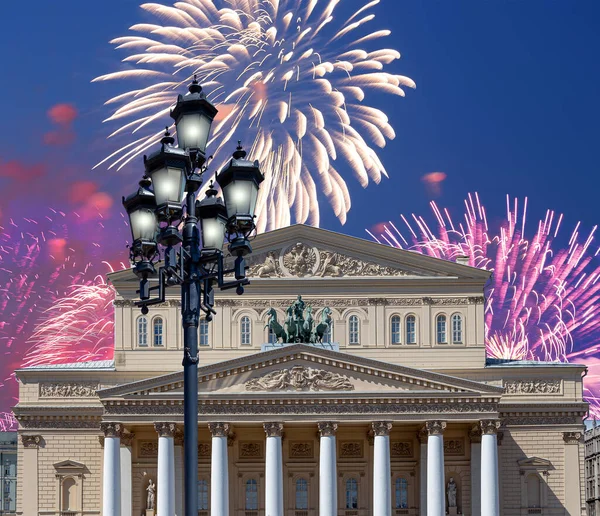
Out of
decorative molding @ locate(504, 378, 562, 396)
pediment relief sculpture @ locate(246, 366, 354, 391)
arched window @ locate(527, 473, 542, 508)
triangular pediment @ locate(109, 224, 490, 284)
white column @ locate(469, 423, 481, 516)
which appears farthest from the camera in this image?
triangular pediment @ locate(109, 224, 490, 284)

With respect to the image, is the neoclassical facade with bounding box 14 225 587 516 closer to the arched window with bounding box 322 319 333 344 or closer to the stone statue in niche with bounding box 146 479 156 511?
the stone statue in niche with bounding box 146 479 156 511

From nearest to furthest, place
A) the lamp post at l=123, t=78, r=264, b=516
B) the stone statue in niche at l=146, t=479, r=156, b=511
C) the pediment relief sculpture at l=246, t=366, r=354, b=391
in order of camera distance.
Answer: the lamp post at l=123, t=78, r=264, b=516 < the pediment relief sculpture at l=246, t=366, r=354, b=391 < the stone statue in niche at l=146, t=479, r=156, b=511

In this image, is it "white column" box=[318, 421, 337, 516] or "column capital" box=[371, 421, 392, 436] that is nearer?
"white column" box=[318, 421, 337, 516]

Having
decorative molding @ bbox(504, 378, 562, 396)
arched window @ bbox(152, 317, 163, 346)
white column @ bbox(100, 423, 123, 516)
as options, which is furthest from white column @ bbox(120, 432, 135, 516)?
decorative molding @ bbox(504, 378, 562, 396)

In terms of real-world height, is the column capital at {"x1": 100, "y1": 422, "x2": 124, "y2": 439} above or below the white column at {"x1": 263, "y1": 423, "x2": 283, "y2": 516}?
above

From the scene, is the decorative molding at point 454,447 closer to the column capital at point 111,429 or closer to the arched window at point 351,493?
the arched window at point 351,493

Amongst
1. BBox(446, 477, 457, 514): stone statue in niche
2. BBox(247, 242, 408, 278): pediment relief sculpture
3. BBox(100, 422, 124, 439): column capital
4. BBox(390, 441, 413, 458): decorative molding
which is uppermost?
BBox(247, 242, 408, 278): pediment relief sculpture
